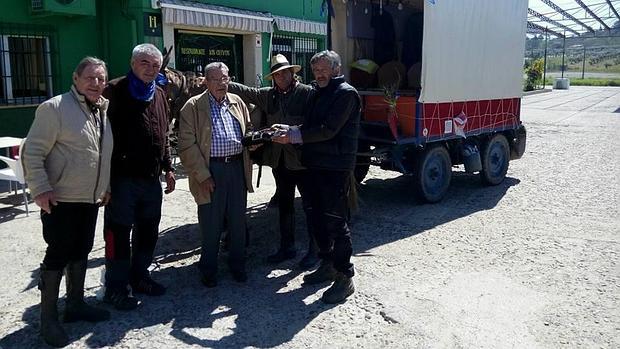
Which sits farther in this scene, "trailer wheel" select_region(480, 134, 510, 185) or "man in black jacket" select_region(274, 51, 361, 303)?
"trailer wheel" select_region(480, 134, 510, 185)

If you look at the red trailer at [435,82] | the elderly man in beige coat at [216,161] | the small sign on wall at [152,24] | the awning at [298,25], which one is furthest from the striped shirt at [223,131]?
the awning at [298,25]

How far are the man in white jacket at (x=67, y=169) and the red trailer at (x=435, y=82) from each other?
12.5ft

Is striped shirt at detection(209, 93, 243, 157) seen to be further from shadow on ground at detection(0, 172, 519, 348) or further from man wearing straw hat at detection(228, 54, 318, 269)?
shadow on ground at detection(0, 172, 519, 348)

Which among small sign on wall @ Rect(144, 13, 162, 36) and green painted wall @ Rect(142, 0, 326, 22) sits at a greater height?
green painted wall @ Rect(142, 0, 326, 22)

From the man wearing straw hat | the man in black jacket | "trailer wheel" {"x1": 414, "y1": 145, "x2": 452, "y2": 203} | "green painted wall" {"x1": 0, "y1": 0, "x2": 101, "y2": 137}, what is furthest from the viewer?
"green painted wall" {"x1": 0, "y1": 0, "x2": 101, "y2": 137}

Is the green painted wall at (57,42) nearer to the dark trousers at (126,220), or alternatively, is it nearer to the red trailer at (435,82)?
the red trailer at (435,82)

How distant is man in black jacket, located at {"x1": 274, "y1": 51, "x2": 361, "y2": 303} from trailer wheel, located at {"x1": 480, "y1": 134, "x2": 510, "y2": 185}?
15.0ft

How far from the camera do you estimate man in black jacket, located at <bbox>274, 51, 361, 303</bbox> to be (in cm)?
424

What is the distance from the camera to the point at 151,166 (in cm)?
402

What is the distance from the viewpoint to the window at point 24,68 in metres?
8.33

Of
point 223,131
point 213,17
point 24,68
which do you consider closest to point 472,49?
point 223,131

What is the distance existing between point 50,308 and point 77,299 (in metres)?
0.28

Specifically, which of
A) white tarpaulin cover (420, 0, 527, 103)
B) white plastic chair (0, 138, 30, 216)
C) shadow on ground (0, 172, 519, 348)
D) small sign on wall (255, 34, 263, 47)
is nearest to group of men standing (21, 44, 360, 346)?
shadow on ground (0, 172, 519, 348)

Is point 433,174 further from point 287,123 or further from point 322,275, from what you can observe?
point 322,275
